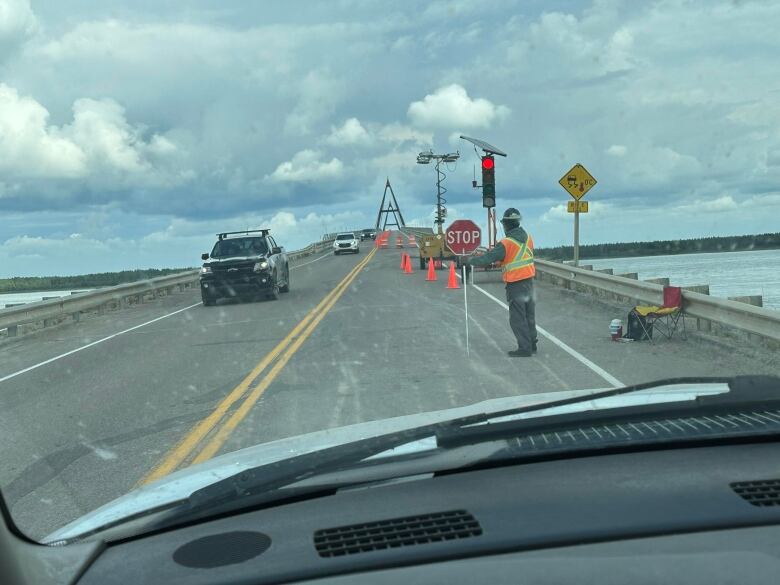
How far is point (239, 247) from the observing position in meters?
23.8

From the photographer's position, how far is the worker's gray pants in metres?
11.6

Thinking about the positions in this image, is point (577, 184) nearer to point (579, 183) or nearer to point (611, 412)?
point (579, 183)

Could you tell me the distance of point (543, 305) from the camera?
1881cm

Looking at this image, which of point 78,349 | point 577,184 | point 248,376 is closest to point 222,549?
point 248,376

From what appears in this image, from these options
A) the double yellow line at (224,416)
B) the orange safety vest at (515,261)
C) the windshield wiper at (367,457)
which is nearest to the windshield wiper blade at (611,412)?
the windshield wiper at (367,457)

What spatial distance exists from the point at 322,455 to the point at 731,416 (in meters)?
1.58

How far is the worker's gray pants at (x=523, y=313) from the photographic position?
38.0 feet

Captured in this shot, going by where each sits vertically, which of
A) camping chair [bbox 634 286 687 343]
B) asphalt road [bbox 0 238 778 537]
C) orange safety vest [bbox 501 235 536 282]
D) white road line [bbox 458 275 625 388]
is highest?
orange safety vest [bbox 501 235 536 282]

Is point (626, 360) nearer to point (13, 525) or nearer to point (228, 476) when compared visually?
point (228, 476)

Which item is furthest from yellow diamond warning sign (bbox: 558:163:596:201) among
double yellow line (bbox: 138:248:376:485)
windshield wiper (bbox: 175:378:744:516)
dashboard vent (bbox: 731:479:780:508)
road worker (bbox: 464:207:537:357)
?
dashboard vent (bbox: 731:479:780:508)

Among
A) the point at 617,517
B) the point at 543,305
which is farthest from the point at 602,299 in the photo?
the point at 617,517

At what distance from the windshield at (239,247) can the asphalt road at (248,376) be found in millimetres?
4595

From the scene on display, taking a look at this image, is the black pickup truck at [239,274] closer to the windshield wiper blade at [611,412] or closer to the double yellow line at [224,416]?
the double yellow line at [224,416]

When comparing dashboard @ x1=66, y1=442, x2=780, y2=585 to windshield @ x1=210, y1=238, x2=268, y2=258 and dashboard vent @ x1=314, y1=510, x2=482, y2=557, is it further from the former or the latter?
windshield @ x1=210, y1=238, x2=268, y2=258
